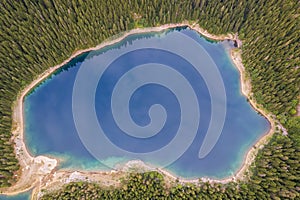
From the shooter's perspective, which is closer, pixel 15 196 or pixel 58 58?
pixel 15 196

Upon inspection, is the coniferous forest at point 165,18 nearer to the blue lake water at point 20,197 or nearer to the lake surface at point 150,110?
the blue lake water at point 20,197

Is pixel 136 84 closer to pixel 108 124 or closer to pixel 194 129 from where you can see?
pixel 108 124

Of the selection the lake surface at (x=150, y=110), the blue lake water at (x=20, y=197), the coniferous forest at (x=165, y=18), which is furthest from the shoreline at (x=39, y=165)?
the coniferous forest at (x=165, y=18)

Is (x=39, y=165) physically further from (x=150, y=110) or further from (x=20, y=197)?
(x=150, y=110)

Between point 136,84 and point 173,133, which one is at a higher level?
point 136,84

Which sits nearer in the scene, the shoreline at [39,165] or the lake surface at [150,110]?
the shoreline at [39,165]

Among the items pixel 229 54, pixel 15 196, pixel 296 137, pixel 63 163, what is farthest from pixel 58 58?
pixel 296 137

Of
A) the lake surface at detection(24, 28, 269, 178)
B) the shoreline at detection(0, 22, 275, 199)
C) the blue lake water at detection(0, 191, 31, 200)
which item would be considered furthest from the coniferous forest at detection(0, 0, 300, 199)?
the lake surface at detection(24, 28, 269, 178)
